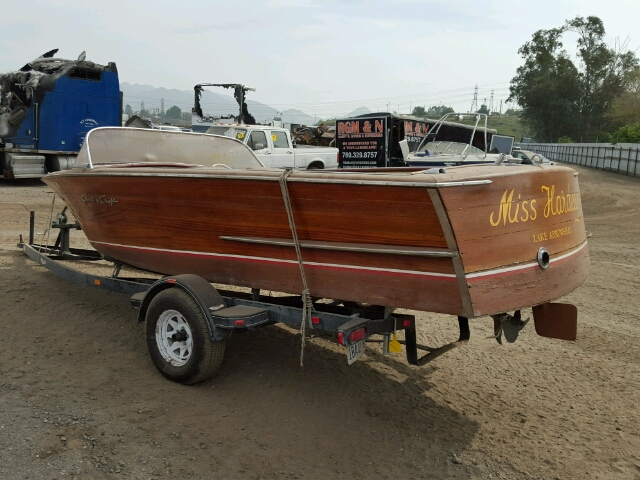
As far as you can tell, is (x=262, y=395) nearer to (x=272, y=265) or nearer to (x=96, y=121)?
(x=272, y=265)

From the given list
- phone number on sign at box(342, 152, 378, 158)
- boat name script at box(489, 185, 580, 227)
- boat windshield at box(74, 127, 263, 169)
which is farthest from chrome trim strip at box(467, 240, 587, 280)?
phone number on sign at box(342, 152, 378, 158)

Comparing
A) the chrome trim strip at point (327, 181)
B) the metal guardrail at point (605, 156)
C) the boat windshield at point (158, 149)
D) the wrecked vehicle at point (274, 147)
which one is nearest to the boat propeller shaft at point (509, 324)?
the chrome trim strip at point (327, 181)

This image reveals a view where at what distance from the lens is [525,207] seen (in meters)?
3.74

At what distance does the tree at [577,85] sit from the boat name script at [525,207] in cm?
5479

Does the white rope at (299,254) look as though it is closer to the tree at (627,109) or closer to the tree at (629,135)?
the tree at (629,135)

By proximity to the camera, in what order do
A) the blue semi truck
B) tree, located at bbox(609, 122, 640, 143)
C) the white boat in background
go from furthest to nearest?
tree, located at bbox(609, 122, 640, 143)
the blue semi truck
the white boat in background

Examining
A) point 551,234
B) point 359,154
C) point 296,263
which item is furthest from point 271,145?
point 551,234

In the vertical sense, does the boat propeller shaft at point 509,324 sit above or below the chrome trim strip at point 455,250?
below

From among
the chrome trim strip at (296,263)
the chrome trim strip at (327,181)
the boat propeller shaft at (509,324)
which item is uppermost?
the chrome trim strip at (327,181)

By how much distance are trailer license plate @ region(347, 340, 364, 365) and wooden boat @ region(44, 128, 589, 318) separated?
0.94ft

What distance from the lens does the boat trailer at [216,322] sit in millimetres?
3939

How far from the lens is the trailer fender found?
4.09 metres

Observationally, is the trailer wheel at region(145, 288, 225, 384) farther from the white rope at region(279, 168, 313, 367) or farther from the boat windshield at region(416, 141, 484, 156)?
the boat windshield at region(416, 141, 484, 156)

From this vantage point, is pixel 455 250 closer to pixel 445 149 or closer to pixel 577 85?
pixel 445 149
